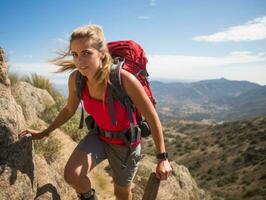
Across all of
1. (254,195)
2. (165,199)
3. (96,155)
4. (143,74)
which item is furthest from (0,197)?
(254,195)

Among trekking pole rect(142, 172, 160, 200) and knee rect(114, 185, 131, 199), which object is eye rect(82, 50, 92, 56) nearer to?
trekking pole rect(142, 172, 160, 200)

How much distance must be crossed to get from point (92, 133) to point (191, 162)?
55862 millimetres

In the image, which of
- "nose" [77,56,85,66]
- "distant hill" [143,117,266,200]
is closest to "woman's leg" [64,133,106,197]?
"nose" [77,56,85,66]

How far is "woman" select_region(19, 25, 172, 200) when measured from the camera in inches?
148

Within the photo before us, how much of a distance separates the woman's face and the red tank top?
1.27ft

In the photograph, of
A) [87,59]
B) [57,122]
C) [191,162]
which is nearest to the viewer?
[87,59]

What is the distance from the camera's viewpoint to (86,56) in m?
3.76

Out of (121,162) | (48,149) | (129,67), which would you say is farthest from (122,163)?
(48,149)

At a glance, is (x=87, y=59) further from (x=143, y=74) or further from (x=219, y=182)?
(x=219, y=182)

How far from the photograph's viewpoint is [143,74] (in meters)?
4.23

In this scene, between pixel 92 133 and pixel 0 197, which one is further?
pixel 92 133

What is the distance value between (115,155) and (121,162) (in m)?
0.12

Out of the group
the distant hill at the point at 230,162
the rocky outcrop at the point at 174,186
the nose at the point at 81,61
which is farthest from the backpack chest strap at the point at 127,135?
the distant hill at the point at 230,162

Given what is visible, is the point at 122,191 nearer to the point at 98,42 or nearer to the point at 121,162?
the point at 121,162
